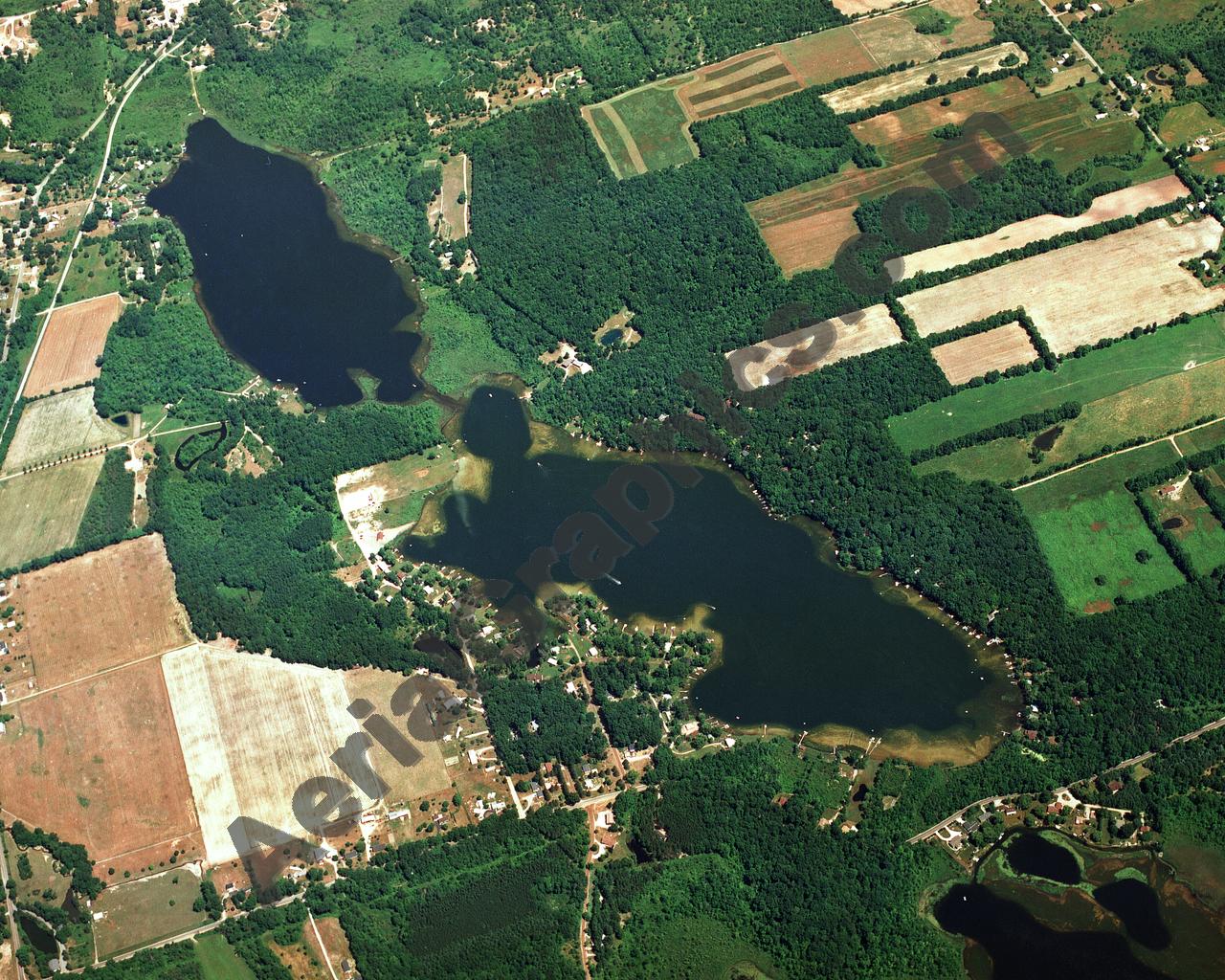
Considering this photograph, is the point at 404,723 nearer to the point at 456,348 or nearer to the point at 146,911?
the point at 146,911

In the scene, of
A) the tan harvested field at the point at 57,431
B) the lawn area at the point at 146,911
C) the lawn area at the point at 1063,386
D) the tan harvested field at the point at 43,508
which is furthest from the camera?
the tan harvested field at the point at 57,431

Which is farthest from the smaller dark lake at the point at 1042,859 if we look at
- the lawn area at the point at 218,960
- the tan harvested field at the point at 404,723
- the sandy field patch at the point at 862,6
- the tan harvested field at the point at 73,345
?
the tan harvested field at the point at 73,345

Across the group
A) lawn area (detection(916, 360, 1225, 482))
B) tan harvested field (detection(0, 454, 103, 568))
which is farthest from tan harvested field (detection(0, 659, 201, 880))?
lawn area (detection(916, 360, 1225, 482))

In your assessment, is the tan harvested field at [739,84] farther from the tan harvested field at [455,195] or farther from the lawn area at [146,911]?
the lawn area at [146,911]

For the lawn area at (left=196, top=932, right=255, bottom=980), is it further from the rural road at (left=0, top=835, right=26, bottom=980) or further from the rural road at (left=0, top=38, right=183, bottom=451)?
the rural road at (left=0, top=38, right=183, bottom=451)

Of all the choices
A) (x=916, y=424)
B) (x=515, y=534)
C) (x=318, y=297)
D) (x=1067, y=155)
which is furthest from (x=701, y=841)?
(x=1067, y=155)

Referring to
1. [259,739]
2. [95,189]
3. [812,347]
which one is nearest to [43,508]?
[259,739]
